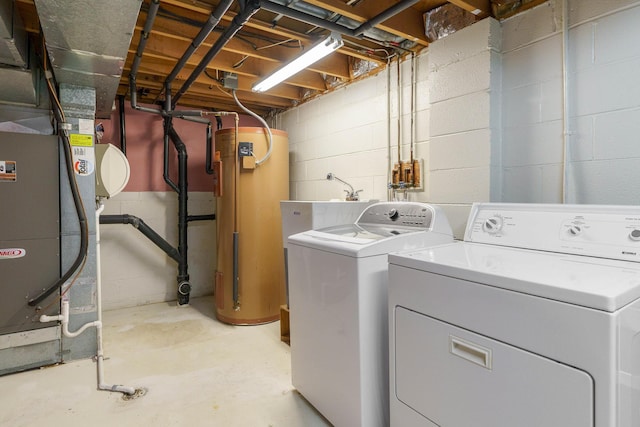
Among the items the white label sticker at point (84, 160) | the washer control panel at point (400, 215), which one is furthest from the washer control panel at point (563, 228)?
the white label sticker at point (84, 160)

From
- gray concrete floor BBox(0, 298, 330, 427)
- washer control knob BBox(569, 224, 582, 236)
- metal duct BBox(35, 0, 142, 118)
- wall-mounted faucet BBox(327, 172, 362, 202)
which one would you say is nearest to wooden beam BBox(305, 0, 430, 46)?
metal duct BBox(35, 0, 142, 118)

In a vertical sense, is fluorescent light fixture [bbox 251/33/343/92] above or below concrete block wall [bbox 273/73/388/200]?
above

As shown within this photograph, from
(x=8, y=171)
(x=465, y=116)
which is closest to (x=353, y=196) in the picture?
(x=465, y=116)

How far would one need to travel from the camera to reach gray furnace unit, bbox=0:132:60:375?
90.4 inches

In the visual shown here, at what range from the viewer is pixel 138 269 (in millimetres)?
3908

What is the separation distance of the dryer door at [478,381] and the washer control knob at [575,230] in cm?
67

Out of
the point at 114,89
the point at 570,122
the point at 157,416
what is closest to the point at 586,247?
the point at 570,122

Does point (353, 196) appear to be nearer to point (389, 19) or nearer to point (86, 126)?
point (389, 19)

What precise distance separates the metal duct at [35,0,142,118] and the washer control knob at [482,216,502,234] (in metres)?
1.87

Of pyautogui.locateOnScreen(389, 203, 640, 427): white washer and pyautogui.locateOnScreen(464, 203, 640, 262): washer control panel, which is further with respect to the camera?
pyautogui.locateOnScreen(464, 203, 640, 262): washer control panel

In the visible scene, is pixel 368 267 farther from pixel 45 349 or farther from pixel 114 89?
pixel 45 349

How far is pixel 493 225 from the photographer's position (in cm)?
171

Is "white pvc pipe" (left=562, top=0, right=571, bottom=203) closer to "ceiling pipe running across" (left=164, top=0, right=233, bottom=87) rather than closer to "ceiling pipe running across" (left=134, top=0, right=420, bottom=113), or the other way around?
"ceiling pipe running across" (left=134, top=0, right=420, bottom=113)

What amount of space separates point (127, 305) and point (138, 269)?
0.41 m
